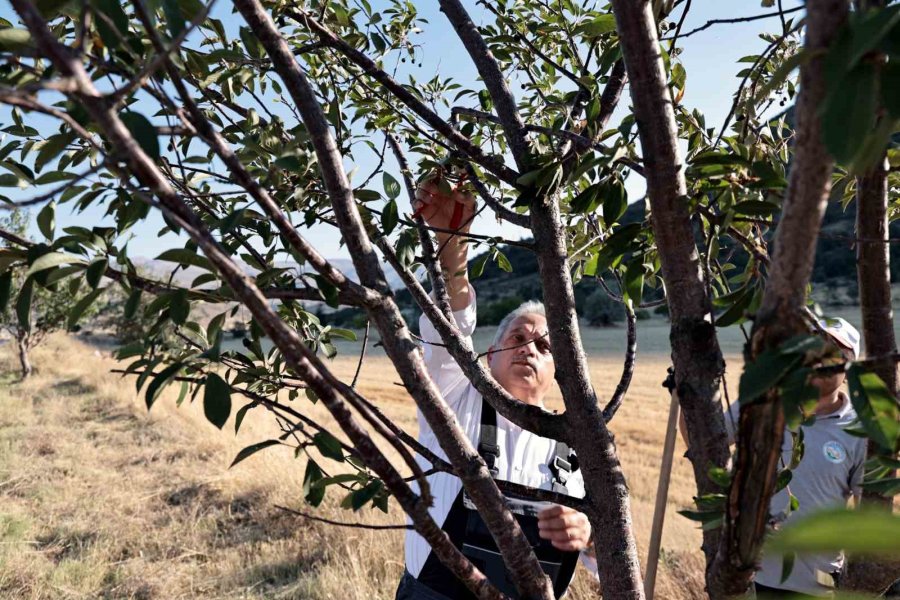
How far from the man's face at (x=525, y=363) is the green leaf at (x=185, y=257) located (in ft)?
6.83

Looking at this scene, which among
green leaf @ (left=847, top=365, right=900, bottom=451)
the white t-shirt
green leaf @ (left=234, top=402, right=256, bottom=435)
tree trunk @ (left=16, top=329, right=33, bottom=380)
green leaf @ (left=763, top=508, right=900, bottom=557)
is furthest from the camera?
tree trunk @ (left=16, top=329, right=33, bottom=380)

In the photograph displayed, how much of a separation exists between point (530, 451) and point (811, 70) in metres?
2.17

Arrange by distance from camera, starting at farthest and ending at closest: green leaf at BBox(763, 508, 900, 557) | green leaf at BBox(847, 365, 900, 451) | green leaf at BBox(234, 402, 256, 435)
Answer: green leaf at BBox(234, 402, 256, 435) → green leaf at BBox(847, 365, 900, 451) → green leaf at BBox(763, 508, 900, 557)

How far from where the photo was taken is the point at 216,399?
2.55ft

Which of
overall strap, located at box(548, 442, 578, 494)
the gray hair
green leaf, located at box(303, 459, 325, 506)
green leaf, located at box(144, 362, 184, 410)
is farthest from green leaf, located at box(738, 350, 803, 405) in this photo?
the gray hair

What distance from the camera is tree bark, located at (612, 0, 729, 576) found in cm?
73

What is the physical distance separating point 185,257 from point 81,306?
0.67 ft

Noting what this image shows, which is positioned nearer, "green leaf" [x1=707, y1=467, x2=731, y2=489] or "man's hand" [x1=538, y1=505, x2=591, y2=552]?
"green leaf" [x1=707, y1=467, x2=731, y2=489]

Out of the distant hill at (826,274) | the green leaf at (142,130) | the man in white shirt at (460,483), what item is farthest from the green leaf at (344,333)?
the distant hill at (826,274)

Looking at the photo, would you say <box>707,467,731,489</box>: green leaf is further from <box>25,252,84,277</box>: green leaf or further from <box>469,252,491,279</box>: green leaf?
<box>469,252,491,279</box>: green leaf

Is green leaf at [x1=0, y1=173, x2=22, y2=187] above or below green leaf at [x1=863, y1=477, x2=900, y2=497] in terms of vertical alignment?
above

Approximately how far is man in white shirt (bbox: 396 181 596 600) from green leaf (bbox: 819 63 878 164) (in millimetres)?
1255

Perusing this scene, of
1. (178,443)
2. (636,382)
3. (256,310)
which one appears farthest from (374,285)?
(636,382)

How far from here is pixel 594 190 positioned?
0.95 m
